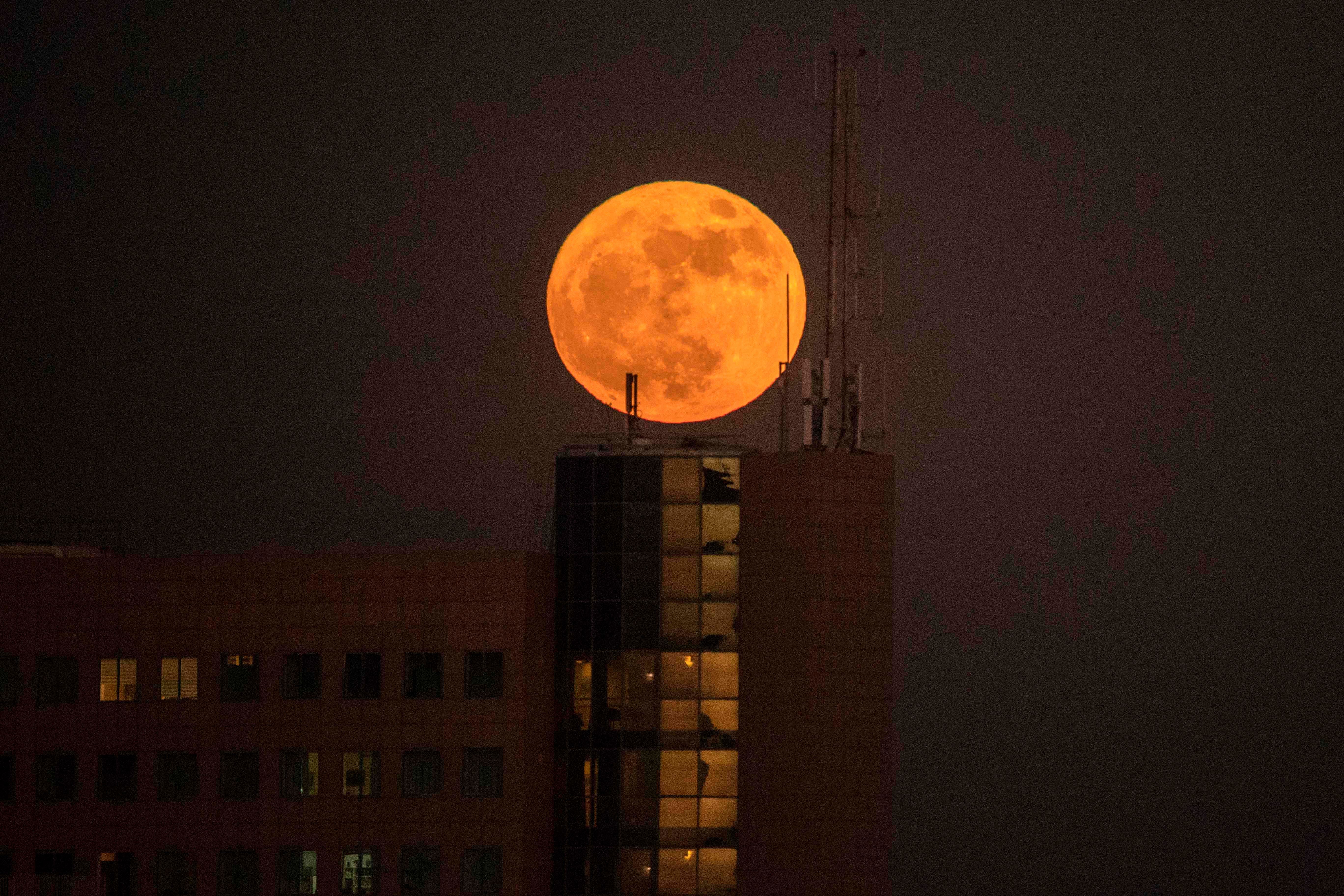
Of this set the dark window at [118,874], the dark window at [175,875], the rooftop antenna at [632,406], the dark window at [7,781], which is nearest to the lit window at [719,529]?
the rooftop antenna at [632,406]

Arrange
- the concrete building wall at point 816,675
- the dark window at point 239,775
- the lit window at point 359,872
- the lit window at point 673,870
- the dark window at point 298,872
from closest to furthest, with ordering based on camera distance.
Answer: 1. the concrete building wall at point 816,675
2. the lit window at point 359,872
3. the dark window at point 298,872
4. the dark window at point 239,775
5. the lit window at point 673,870

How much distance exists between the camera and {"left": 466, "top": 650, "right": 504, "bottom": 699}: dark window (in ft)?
253

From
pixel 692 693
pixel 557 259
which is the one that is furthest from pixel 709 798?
pixel 557 259

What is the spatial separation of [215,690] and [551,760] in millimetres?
13360

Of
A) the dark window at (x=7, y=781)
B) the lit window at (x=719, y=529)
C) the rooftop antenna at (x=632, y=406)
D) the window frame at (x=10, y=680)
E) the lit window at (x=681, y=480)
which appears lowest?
the dark window at (x=7, y=781)

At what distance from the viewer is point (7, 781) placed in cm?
7769

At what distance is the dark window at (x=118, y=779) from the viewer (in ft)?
254

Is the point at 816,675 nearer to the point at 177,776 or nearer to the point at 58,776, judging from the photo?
the point at 177,776

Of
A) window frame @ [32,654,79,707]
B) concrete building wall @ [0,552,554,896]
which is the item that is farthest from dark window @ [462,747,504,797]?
window frame @ [32,654,79,707]

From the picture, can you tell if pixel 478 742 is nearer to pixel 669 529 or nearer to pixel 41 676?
pixel 669 529

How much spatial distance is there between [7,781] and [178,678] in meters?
7.63

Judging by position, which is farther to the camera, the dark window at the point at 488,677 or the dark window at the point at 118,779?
the dark window at the point at 118,779

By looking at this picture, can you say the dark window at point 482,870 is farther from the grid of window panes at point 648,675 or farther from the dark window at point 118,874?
the dark window at point 118,874

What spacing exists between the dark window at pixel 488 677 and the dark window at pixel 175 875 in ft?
41.3
